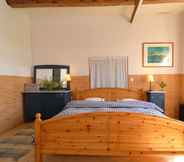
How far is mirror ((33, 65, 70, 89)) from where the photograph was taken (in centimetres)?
713

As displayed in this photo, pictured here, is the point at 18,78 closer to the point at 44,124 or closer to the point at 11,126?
the point at 11,126

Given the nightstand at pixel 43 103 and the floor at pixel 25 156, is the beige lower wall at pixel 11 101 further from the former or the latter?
the floor at pixel 25 156

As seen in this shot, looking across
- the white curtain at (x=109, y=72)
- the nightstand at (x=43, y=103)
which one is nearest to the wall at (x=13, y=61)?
the nightstand at (x=43, y=103)

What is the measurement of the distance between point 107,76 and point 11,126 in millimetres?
2800

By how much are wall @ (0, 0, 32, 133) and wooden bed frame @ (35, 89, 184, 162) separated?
100.0 inches

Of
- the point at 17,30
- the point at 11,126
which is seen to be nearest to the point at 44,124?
the point at 11,126

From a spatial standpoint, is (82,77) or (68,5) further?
(82,77)

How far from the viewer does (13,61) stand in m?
6.20

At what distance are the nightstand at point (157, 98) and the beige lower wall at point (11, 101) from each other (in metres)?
3.30

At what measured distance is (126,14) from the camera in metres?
6.74

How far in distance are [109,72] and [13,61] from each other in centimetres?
254

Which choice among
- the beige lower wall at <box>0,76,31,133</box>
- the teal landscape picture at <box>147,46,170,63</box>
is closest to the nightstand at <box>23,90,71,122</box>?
the beige lower wall at <box>0,76,31,133</box>

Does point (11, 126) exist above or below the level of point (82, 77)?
below

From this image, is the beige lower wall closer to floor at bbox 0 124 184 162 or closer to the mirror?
the mirror
